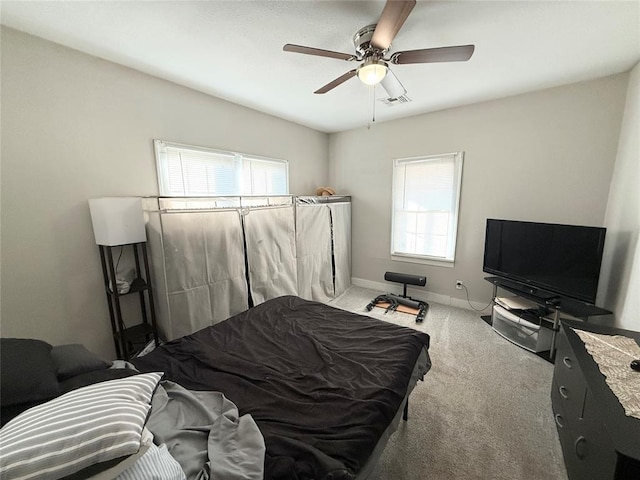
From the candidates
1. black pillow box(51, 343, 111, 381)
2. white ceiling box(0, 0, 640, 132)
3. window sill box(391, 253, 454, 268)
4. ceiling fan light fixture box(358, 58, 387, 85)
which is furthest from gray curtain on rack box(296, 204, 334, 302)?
black pillow box(51, 343, 111, 381)

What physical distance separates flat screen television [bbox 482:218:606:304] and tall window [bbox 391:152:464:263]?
1.96ft

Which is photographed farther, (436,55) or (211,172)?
(211,172)

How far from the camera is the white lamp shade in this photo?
1.87 metres

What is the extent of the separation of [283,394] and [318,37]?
2380 millimetres

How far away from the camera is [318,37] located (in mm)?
1819

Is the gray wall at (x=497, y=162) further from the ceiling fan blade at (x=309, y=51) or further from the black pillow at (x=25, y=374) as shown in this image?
the black pillow at (x=25, y=374)

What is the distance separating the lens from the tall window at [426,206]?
3.46 m

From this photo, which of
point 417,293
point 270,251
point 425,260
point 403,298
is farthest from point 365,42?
point 417,293

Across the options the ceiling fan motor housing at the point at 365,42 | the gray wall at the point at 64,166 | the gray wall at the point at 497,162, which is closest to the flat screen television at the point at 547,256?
the gray wall at the point at 497,162

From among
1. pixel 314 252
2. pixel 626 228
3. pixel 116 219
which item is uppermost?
pixel 116 219

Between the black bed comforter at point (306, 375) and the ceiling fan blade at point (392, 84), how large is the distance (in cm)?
193

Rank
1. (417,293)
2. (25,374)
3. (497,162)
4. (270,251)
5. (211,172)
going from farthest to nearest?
(417,293) → (497,162) → (270,251) → (211,172) → (25,374)

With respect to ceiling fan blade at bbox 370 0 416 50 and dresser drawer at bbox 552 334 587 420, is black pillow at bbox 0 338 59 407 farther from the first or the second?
dresser drawer at bbox 552 334 587 420

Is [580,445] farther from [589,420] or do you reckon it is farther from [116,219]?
[116,219]
